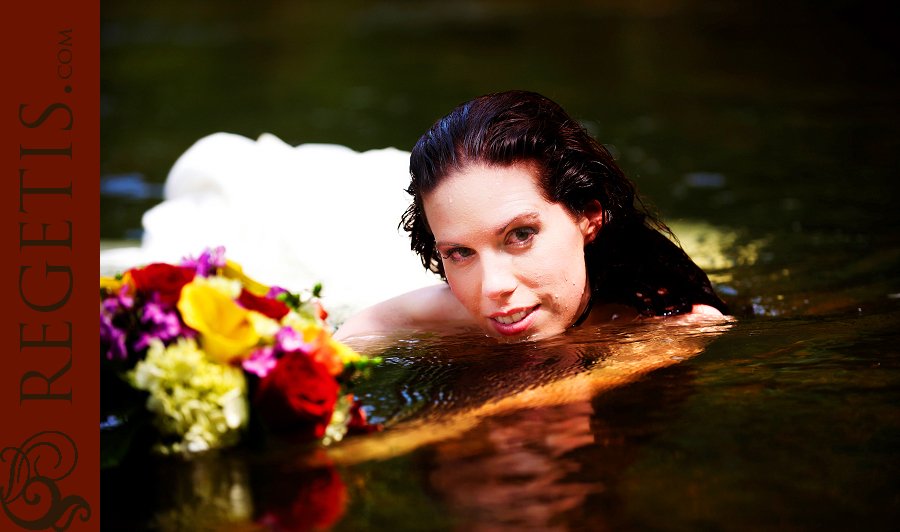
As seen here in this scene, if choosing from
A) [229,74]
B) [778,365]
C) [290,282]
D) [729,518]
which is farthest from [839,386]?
[229,74]

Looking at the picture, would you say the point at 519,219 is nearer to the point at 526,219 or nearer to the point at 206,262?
the point at 526,219

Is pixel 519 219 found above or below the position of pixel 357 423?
above

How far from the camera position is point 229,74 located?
1482cm

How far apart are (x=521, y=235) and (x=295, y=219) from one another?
6.38ft

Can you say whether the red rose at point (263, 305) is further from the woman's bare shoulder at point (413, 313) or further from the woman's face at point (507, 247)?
the woman's bare shoulder at point (413, 313)

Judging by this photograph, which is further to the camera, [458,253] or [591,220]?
[591,220]

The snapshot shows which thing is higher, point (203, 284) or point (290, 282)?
point (290, 282)

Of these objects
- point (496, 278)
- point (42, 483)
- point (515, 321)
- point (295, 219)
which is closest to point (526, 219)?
point (496, 278)

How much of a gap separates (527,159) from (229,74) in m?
13.0

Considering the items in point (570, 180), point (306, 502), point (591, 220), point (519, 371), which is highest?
point (570, 180)

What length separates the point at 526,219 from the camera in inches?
108

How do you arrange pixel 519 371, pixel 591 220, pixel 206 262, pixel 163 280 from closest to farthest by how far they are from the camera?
pixel 163 280, pixel 206 262, pixel 519 371, pixel 591 220

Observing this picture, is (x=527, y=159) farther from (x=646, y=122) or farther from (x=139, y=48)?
→ (x=139, y=48)

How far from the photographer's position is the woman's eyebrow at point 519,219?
2.72m
